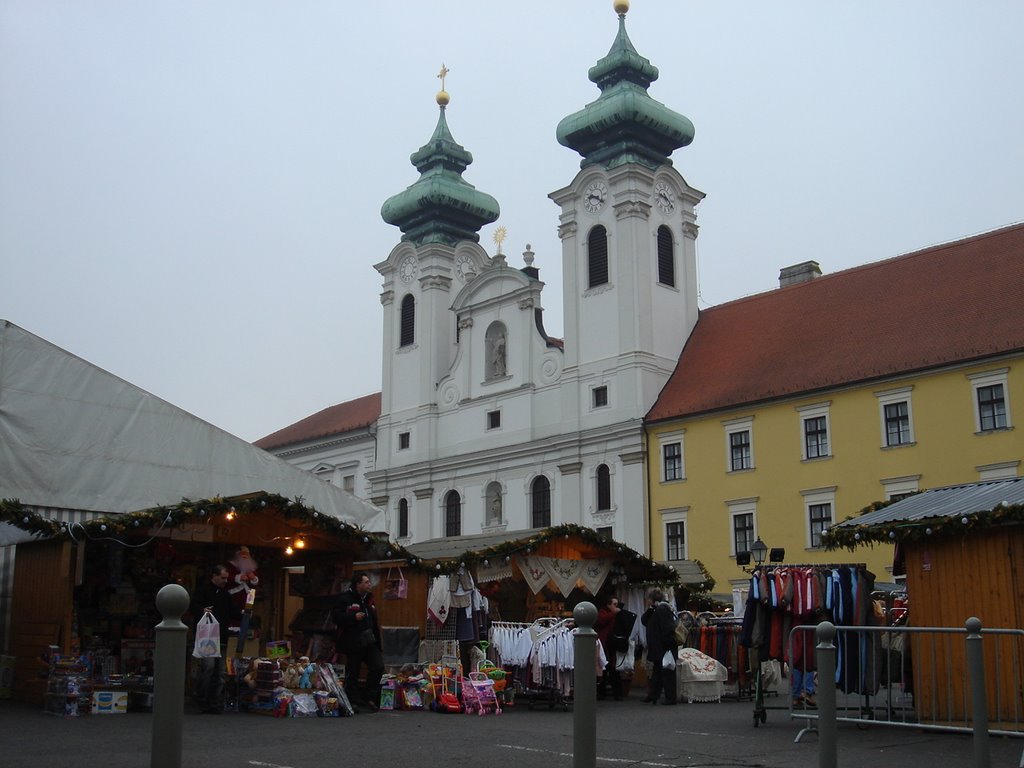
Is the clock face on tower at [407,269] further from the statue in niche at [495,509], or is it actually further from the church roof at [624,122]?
the statue in niche at [495,509]

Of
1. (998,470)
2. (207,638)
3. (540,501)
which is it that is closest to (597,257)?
(540,501)

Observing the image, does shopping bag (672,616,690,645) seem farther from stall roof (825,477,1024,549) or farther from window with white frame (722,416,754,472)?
window with white frame (722,416,754,472)

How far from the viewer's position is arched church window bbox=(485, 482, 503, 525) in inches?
1674

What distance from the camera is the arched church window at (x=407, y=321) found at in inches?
1892

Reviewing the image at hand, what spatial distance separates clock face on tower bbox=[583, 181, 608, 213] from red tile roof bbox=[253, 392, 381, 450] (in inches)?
619

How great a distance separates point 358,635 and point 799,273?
32165 mm

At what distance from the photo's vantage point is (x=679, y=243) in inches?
1625

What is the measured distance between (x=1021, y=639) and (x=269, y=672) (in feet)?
28.4

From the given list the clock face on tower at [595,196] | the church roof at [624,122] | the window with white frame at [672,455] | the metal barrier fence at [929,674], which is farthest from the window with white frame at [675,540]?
the metal barrier fence at [929,674]

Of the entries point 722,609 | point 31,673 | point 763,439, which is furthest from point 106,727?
point 763,439

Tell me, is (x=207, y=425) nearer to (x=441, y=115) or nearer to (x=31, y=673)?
(x=31, y=673)

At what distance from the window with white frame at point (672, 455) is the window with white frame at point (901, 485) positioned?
23.5 ft

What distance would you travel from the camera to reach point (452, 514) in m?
44.2

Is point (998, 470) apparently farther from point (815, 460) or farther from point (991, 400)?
point (815, 460)
